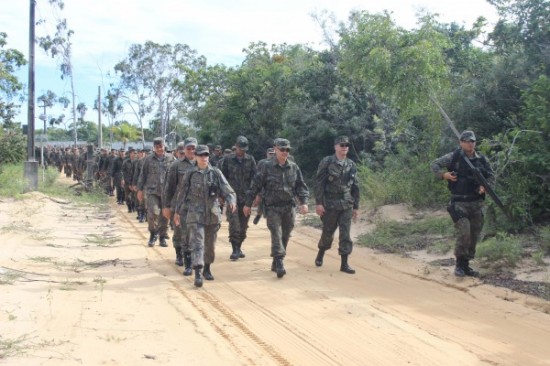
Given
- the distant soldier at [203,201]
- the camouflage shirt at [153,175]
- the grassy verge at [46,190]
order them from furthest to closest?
the grassy verge at [46,190] < the camouflage shirt at [153,175] < the distant soldier at [203,201]

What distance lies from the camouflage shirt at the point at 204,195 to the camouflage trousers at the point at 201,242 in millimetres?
88

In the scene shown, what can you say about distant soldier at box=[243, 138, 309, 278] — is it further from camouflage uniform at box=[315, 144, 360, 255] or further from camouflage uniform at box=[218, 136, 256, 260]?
camouflage uniform at box=[218, 136, 256, 260]

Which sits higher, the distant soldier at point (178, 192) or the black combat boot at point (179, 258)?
the distant soldier at point (178, 192)

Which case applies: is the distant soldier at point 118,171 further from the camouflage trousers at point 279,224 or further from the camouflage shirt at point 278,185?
the camouflage trousers at point 279,224

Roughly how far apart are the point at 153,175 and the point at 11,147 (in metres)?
19.2

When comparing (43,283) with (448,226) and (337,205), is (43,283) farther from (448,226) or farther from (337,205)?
(448,226)

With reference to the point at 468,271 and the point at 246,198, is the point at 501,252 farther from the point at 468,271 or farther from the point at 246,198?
the point at 246,198

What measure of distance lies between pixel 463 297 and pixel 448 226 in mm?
4038

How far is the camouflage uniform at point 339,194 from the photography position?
8562 mm

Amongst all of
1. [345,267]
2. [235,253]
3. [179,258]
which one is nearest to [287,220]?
[345,267]

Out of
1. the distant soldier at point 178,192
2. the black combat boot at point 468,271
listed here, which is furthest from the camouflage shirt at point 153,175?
the black combat boot at point 468,271

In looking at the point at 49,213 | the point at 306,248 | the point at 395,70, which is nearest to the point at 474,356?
the point at 306,248

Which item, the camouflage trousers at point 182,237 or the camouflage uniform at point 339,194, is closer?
the camouflage trousers at point 182,237

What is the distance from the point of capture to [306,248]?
11031 millimetres
